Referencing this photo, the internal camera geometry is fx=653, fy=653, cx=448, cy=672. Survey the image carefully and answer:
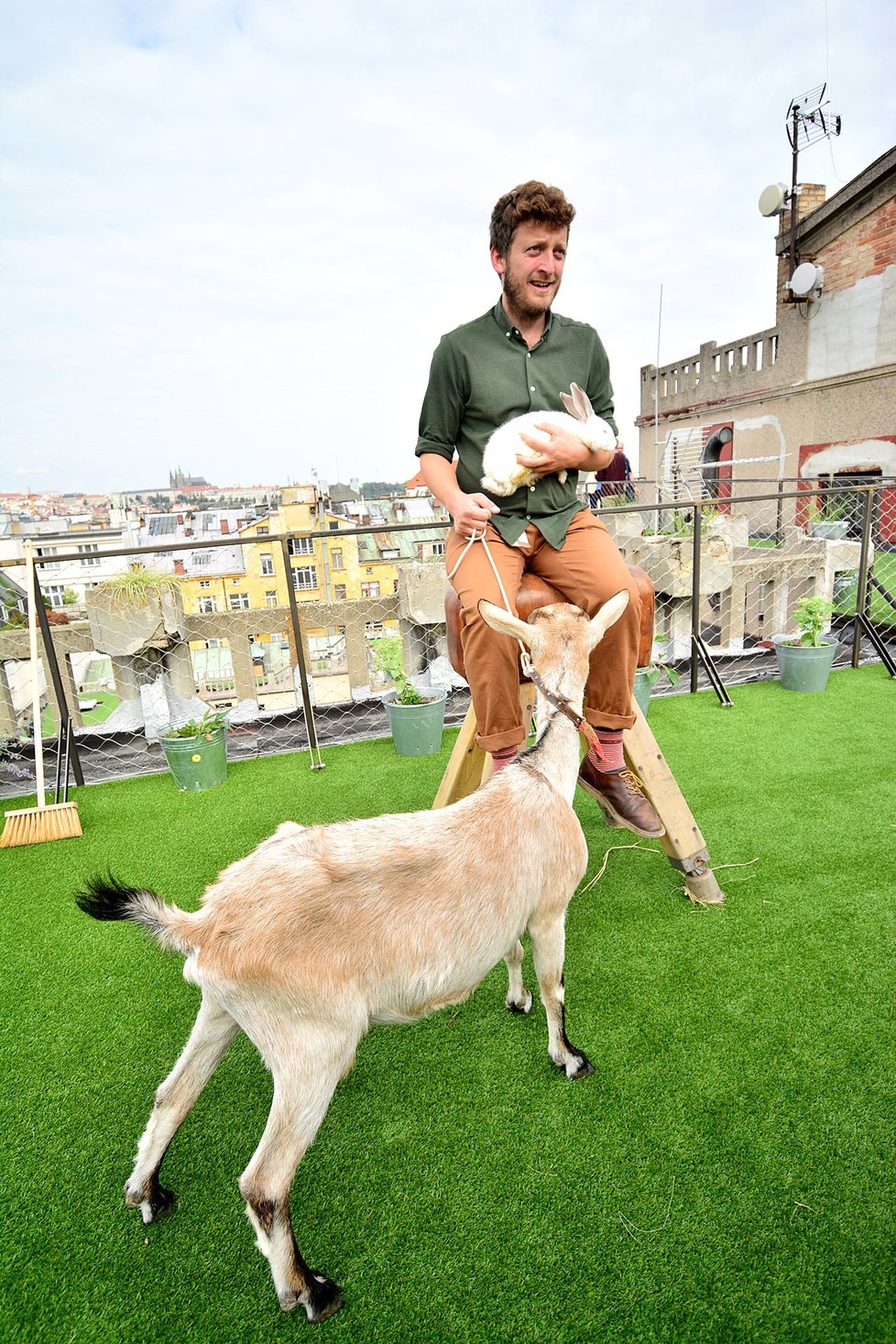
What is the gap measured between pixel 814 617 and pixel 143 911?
606 centimetres

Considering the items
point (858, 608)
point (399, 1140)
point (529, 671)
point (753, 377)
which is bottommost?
point (399, 1140)

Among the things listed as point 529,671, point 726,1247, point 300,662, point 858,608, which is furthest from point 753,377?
point 726,1247

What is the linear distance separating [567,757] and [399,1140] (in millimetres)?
1311

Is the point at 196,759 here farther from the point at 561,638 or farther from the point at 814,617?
the point at 814,617

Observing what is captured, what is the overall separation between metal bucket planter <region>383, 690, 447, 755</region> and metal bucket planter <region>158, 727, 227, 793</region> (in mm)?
1358

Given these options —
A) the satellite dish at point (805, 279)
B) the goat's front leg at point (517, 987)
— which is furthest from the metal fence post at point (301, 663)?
the satellite dish at point (805, 279)

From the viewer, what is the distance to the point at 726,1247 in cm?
164

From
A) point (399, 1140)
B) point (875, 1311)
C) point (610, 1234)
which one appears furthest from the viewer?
point (399, 1140)

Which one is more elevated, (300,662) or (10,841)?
(300,662)

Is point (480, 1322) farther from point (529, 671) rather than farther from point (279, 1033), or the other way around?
point (529, 671)

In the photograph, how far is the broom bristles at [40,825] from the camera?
419 centimetres

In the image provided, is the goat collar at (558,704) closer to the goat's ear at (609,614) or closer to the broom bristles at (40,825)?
the goat's ear at (609,614)

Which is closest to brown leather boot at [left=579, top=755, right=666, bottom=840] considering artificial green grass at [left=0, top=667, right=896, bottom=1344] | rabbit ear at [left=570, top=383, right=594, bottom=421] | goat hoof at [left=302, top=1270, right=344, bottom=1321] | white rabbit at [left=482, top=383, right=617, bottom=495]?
artificial green grass at [left=0, top=667, right=896, bottom=1344]

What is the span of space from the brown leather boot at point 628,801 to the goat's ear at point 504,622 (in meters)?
0.92
